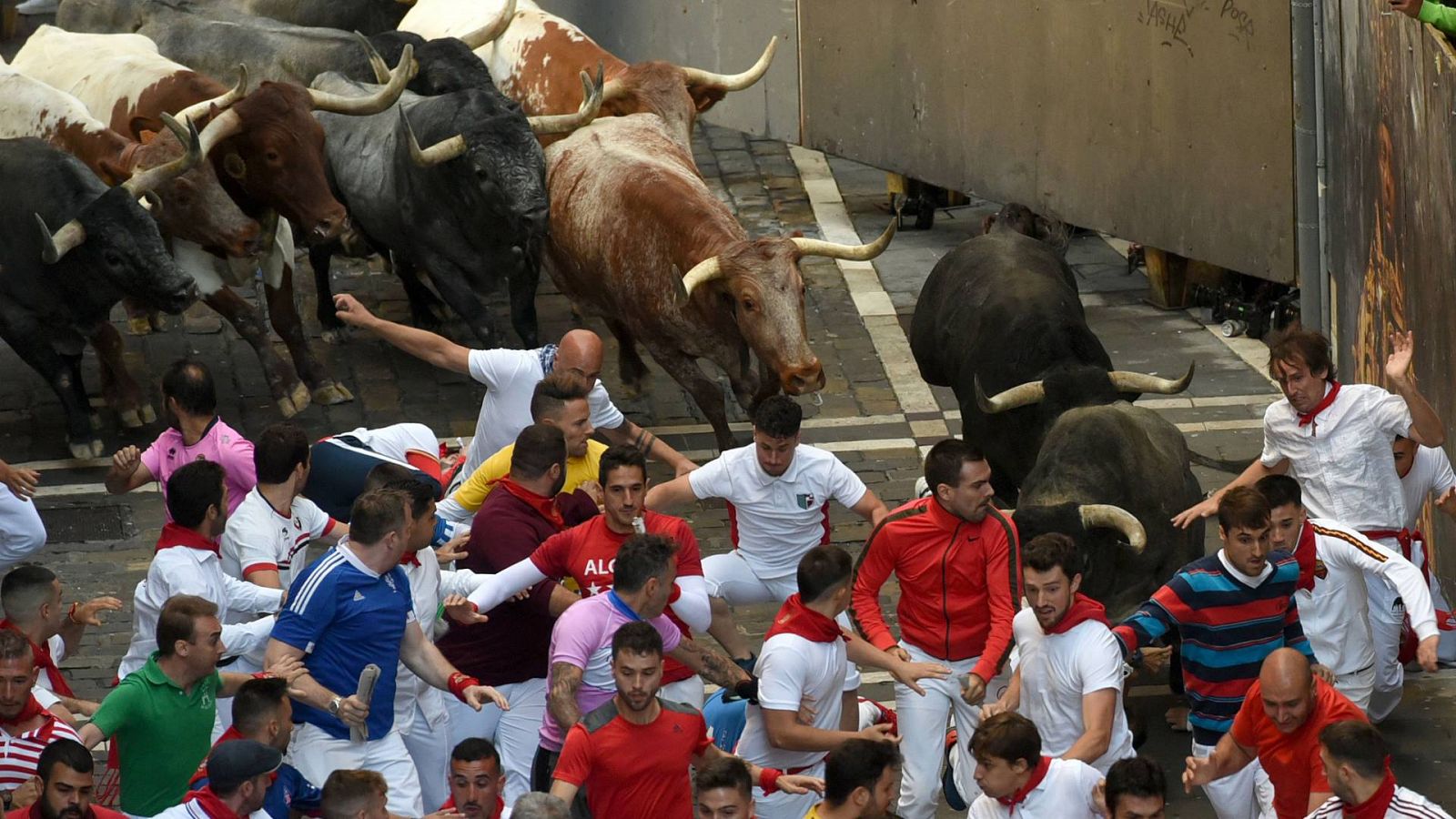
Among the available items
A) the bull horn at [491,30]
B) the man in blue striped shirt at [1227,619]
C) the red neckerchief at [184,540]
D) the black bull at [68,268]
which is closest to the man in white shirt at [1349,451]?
the man in blue striped shirt at [1227,619]

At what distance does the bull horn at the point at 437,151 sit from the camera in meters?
14.0

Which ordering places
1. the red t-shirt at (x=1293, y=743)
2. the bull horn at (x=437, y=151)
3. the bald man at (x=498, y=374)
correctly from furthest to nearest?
the bull horn at (x=437, y=151) < the bald man at (x=498, y=374) < the red t-shirt at (x=1293, y=743)

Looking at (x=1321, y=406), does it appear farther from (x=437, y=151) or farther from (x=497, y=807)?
(x=437, y=151)

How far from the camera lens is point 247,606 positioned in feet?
28.4

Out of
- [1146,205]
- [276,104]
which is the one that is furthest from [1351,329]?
[276,104]

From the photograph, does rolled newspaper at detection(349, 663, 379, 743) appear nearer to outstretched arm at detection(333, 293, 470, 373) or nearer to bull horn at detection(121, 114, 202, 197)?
outstretched arm at detection(333, 293, 470, 373)

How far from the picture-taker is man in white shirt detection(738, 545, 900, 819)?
808 centimetres

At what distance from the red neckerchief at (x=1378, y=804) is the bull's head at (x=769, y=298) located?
20.0 feet

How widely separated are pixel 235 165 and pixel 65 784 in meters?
7.84

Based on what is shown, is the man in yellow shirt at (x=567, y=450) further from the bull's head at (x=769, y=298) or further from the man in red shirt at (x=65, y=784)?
the bull's head at (x=769, y=298)

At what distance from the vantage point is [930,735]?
8797 millimetres

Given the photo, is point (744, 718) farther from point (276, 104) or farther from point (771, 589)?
point (276, 104)

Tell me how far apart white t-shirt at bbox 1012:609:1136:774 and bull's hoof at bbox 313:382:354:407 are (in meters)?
7.38

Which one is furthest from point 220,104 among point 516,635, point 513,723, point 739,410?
point 513,723
